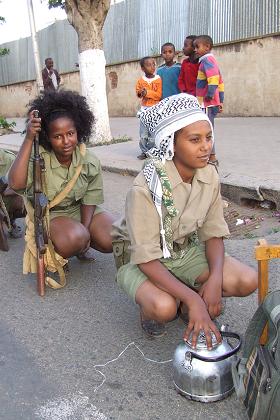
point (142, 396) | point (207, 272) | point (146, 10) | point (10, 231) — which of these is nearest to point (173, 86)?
point (10, 231)

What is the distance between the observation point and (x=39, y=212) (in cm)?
311

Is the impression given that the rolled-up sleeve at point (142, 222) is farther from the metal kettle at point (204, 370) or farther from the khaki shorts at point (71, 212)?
the khaki shorts at point (71, 212)

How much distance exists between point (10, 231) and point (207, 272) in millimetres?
2437

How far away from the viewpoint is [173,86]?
23.2 feet

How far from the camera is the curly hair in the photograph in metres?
3.24

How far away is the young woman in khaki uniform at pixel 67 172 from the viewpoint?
3.13m

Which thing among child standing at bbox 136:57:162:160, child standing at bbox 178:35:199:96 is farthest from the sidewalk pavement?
child standing at bbox 178:35:199:96

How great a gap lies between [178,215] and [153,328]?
617 mm

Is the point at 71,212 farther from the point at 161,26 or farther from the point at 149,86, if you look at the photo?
the point at 161,26

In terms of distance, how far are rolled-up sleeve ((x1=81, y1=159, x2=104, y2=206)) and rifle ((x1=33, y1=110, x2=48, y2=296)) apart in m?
0.37

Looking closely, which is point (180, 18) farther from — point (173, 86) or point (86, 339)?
point (86, 339)

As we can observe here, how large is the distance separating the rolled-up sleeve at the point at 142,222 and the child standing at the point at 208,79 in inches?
137

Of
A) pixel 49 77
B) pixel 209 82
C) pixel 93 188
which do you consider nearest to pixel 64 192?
pixel 93 188

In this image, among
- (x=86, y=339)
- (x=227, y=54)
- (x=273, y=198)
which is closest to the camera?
(x=86, y=339)
